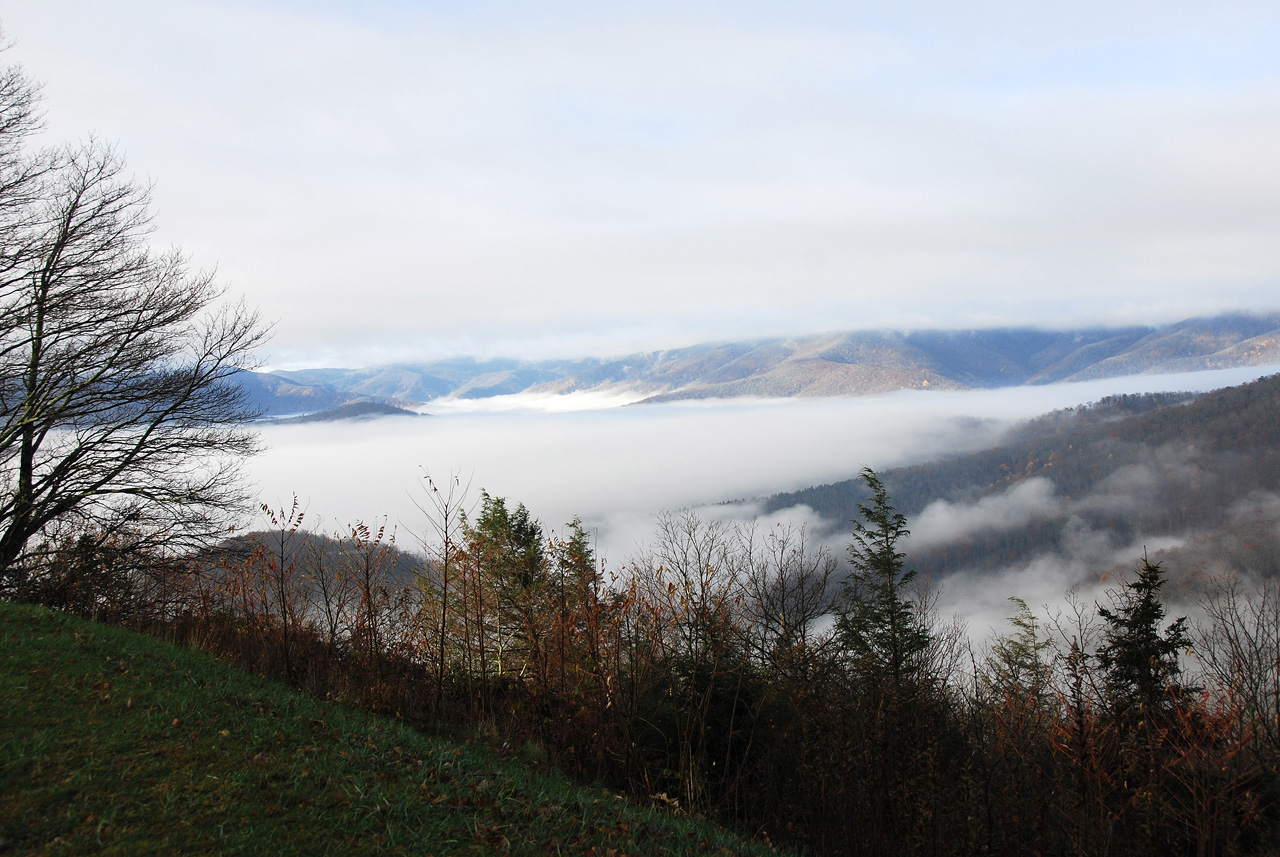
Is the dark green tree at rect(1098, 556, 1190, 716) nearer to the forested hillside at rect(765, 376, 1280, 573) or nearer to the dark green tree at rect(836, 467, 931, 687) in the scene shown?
the dark green tree at rect(836, 467, 931, 687)

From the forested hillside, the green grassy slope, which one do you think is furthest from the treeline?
the forested hillside

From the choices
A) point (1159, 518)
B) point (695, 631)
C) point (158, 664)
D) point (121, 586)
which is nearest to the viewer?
point (158, 664)

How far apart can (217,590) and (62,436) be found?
6880 mm

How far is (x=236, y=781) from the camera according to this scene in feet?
16.4

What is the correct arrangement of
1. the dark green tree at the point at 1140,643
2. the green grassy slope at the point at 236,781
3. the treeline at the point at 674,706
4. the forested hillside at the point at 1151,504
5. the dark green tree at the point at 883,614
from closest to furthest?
the green grassy slope at the point at 236,781 < the treeline at the point at 674,706 < the dark green tree at the point at 1140,643 < the dark green tree at the point at 883,614 < the forested hillside at the point at 1151,504

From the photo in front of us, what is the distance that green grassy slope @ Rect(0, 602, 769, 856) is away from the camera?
14.4 feet

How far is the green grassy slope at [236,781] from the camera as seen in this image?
172 inches

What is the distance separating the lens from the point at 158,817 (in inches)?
174

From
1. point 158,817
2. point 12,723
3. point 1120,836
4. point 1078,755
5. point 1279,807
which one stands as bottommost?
point 1279,807

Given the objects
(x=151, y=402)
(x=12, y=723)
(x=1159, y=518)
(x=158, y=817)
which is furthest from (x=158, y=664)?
(x=1159, y=518)

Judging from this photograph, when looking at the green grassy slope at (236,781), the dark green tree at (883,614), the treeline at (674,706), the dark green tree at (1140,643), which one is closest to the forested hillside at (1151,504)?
the dark green tree at (883,614)

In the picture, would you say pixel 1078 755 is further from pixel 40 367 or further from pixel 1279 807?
pixel 40 367

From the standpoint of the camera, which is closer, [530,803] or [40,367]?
[530,803]

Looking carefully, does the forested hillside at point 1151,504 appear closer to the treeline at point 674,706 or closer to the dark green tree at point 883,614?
the dark green tree at point 883,614
